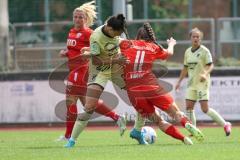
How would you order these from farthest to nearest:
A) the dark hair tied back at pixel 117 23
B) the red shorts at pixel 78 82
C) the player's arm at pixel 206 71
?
1. the player's arm at pixel 206 71
2. the red shorts at pixel 78 82
3. the dark hair tied back at pixel 117 23

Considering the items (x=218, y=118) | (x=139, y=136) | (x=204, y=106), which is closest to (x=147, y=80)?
(x=139, y=136)

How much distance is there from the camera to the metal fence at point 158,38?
24.0 meters

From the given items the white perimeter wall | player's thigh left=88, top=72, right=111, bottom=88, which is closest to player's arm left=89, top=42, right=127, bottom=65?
player's thigh left=88, top=72, right=111, bottom=88

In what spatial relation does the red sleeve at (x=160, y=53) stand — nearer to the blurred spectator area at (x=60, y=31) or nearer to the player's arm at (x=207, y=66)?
the player's arm at (x=207, y=66)

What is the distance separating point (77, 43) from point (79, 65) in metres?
0.44

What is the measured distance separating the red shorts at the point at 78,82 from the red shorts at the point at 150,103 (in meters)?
1.67

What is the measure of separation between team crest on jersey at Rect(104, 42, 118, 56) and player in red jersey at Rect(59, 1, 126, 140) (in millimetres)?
1763

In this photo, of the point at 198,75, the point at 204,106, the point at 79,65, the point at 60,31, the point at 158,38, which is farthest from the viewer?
the point at 60,31

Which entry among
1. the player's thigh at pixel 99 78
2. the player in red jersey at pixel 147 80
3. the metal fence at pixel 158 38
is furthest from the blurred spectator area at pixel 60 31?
the player's thigh at pixel 99 78

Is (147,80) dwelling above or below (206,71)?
above

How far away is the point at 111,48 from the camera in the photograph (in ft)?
45.3

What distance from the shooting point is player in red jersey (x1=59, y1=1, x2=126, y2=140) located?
15508mm

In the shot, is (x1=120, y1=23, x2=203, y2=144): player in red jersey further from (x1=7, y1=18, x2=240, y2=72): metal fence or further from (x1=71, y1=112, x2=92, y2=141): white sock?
(x1=7, y1=18, x2=240, y2=72): metal fence

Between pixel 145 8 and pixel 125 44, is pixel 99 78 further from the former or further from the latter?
pixel 145 8
